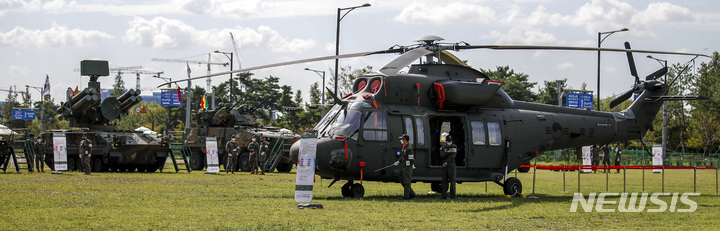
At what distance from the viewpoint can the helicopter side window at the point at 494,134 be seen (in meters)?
18.2

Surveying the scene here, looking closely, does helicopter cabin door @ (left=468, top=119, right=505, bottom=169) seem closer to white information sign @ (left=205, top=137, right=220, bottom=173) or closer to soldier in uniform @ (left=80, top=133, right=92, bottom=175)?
white information sign @ (left=205, top=137, right=220, bottom=173)

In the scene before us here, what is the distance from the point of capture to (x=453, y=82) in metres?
17.5

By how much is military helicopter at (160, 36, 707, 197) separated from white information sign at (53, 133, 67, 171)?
13.5 meters

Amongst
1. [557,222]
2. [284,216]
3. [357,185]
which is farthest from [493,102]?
[284,216]

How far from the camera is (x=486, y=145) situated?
18.1 metres

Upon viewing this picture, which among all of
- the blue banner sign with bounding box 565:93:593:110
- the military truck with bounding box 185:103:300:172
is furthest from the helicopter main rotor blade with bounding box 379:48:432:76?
the blue banner sign with bounding box 565:93:593:110

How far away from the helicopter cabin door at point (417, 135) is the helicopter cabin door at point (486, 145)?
125 cm

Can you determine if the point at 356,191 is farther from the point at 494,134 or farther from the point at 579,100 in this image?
the point at 579,100

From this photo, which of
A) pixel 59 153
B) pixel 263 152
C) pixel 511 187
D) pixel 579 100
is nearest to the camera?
pixel 511 187

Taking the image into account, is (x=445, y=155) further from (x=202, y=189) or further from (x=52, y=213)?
(x=52, y=213)

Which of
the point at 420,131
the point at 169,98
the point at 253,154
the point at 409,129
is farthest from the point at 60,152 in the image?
the point at 169,98

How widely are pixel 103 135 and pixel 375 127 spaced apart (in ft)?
52.2

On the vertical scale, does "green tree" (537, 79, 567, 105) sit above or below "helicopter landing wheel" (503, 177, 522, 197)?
above

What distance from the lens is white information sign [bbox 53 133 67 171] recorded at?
27.1m
